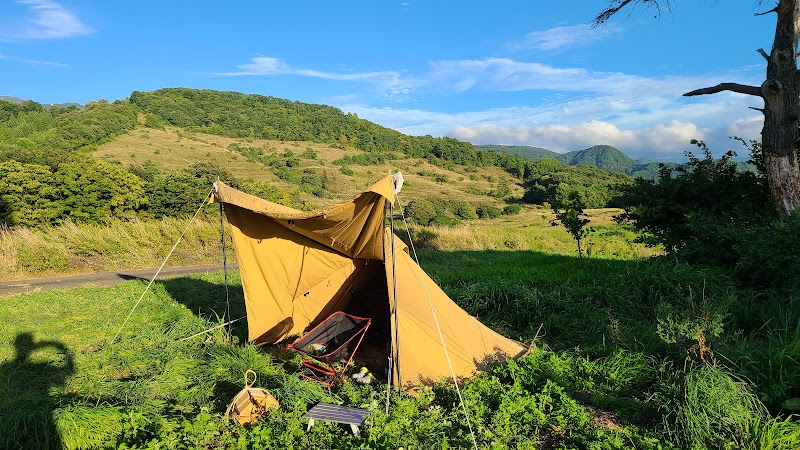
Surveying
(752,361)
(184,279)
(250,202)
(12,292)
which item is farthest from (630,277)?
(12,292)

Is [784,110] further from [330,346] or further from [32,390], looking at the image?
[32,390]

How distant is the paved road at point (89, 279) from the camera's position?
980 cm

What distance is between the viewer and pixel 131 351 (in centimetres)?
575

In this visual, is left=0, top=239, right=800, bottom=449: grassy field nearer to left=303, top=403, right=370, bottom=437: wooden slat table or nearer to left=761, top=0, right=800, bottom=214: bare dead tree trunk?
left=303, top=403, right=370, bottom=437: wooden slat table

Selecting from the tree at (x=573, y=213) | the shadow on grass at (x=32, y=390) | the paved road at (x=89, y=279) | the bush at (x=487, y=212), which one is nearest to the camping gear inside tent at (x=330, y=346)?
the shadow on grass at (x=32, y=390)

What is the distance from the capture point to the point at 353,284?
7125mm

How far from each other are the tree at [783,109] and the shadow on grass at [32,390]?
39.2ft

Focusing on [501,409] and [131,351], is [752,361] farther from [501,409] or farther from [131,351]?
[131,351]

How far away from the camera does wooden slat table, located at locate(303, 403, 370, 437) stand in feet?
13.0

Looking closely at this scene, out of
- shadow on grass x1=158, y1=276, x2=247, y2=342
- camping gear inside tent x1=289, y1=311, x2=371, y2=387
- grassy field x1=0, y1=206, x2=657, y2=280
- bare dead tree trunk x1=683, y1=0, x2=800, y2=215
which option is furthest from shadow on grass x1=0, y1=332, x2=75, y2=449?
bare dead tree trunk x1=683, y1=0, x2=800, y2=215

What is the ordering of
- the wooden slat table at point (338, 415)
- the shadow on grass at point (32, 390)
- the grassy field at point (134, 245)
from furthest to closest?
the grassy field at point (134, 245) → the wooden slat table at point (338, 415) → the shadow on grass at point (32, 390)

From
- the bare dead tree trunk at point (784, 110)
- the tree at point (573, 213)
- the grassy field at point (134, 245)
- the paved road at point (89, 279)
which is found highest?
the bare dead tree trunk at point (784, 110)

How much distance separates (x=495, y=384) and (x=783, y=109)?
28.7 feet

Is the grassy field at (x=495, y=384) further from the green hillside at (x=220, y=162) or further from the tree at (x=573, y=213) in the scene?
the green hillside at (x=220, y=162)
